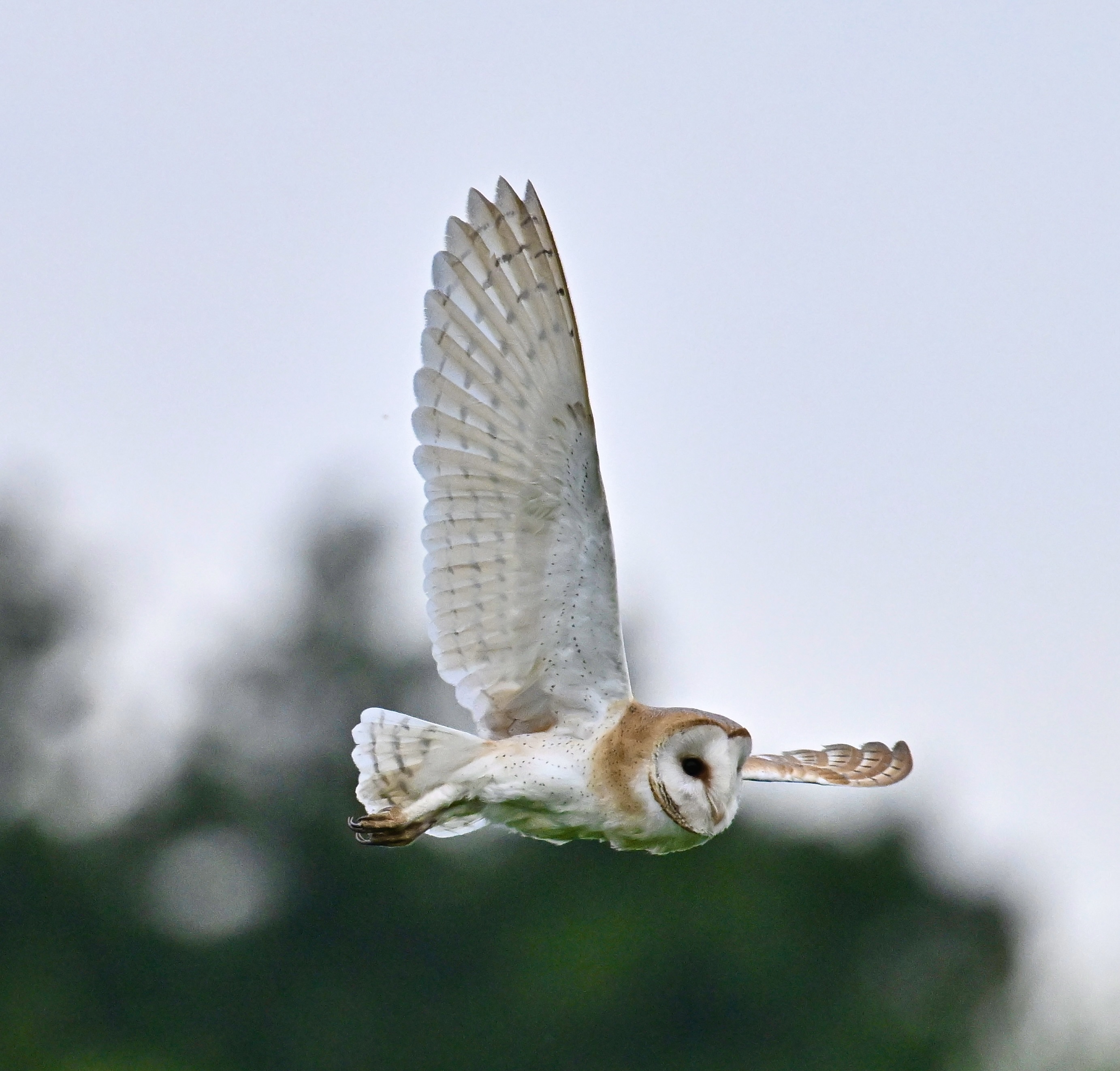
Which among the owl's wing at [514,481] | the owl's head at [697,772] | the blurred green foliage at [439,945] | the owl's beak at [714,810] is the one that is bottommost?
the blurred green foliage at [439,945]

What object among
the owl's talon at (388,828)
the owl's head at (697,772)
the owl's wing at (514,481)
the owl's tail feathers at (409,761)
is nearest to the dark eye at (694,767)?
the owl's head at (697,772)

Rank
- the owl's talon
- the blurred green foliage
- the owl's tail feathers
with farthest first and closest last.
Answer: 1. the blurred green foliage
2. the owl's tail feathers
3. the owl's talon

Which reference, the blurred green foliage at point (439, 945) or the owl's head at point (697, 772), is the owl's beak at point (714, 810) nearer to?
the owl's head at point (697, 772)

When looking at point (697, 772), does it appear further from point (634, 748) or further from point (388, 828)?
point (388, 828)

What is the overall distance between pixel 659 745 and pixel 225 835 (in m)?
25.4

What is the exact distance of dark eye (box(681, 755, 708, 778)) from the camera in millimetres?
5609

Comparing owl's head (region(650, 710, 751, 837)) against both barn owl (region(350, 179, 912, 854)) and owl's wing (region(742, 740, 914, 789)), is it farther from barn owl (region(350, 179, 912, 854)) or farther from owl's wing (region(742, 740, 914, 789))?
owl's wing (region(742, 740, 914, 789))

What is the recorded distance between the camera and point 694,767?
5625mm

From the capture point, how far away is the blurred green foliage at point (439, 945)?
2598cm

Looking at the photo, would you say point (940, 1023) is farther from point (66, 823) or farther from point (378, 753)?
point (378, 753)

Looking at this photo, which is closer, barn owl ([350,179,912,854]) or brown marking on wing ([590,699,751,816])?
barn owl ([350,179,912,854])

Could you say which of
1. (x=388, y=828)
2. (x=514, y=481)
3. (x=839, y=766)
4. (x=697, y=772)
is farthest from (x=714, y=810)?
(x=839, y=766)

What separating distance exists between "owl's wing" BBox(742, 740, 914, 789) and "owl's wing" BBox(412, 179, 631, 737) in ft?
1.92

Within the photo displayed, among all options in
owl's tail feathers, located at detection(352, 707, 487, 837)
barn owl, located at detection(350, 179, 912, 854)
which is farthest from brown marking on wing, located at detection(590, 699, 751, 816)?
owl's tail feathers, located at detection(352, 707, 487, 837)
